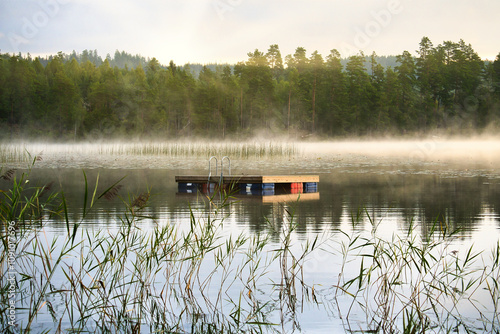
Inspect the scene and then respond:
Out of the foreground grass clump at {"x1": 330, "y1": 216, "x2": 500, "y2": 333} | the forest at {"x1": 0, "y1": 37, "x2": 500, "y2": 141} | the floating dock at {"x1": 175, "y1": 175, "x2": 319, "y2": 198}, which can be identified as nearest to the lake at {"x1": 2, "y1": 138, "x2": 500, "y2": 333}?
the foreground grass clump at {"x1": 330, "y1": 216, "x2": 500, "y2": 333}

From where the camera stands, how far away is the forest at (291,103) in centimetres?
6706

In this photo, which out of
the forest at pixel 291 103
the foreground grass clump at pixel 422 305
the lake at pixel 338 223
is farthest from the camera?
the forest at pixel 291 103

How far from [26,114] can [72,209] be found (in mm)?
62995

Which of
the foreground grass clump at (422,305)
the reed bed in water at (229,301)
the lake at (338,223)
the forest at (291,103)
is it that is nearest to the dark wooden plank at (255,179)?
the lake at (338,223)

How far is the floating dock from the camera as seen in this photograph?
13742 millimetres

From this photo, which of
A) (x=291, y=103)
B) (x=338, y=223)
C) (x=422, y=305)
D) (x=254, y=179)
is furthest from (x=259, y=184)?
(x=291, y=103)

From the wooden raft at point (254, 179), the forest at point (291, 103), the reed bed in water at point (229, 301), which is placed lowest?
the reed bed in water at point (229, 301)

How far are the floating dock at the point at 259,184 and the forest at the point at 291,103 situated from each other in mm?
50445

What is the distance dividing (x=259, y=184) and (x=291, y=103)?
55.4 m

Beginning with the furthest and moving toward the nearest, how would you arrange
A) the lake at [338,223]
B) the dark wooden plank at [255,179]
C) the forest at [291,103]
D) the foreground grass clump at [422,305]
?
the forest at [291,103], the dark wooden plank at [255,179], the lake at [338,223], the foreground grass clump at [422,305]

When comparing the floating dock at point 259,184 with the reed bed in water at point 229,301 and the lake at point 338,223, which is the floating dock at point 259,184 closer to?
the lake at point 338,223

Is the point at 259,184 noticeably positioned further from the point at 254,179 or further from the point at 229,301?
the point at 229,301

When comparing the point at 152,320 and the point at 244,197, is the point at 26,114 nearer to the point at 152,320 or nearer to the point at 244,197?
the point at 244,197

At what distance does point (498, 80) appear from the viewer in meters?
66.3
